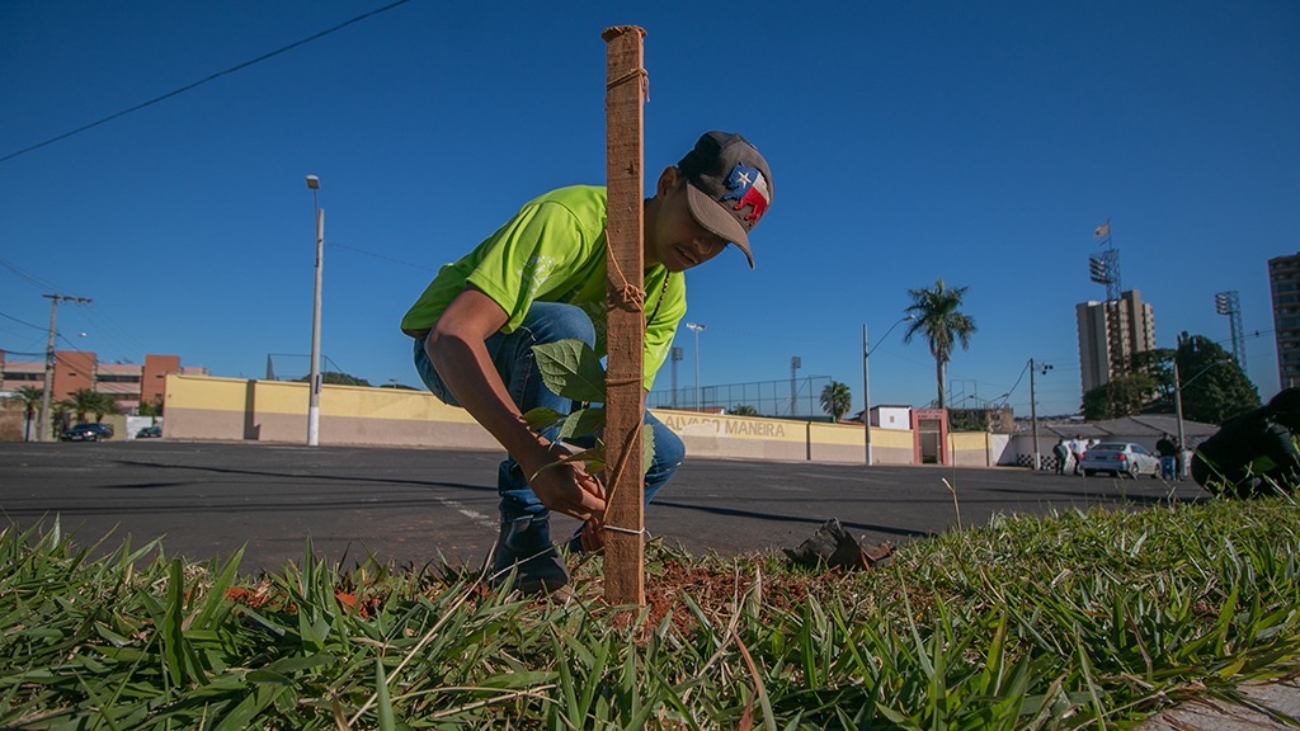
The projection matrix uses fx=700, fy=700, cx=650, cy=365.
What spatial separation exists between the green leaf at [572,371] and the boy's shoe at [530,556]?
51cm

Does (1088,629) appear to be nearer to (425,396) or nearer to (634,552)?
(634,552)

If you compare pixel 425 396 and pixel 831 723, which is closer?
pixel 831 723

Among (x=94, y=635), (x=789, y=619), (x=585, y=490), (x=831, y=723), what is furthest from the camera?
(x=585, y=490)

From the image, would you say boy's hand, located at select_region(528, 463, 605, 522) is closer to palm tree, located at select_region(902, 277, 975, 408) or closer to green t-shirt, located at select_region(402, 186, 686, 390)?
green t-shirt, located at select_region(402, 186, 686, 390)

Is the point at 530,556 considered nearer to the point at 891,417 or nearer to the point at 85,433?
the point at 85,433

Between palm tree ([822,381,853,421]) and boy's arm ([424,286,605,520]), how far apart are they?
59.6m

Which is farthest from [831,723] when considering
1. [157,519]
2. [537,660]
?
[157,519]

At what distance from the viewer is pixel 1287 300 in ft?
264

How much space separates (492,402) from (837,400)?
60491mm

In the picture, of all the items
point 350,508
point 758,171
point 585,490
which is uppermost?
point 758,171

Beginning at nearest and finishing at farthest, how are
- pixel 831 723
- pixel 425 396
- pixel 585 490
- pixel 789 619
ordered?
pixel 831 723 → pixel 789 619 → pixel 585 490 → pixel 425 396

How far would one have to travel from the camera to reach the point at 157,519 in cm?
361

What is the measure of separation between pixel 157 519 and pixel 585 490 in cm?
327

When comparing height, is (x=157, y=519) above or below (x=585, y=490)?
below
